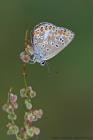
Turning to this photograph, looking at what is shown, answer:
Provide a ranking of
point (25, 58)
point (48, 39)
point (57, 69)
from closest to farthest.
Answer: point (25, 58) < point (48, 39) < point (57, 69)

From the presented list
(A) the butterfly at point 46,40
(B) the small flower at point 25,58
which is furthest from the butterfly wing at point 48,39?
(B) the small flower at point 25,58

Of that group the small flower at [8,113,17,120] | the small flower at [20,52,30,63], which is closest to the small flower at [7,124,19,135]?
the small flower at [8,113,17,120]

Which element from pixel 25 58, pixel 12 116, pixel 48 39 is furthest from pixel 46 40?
pixel 12 116

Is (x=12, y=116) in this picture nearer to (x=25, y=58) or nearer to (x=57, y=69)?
(x=25, y=58)

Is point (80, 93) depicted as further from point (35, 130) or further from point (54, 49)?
point (35, 130)

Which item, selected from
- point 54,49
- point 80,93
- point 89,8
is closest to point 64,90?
point 80,93

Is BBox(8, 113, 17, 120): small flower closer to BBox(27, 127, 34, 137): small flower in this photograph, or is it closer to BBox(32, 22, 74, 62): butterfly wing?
BBox(27, 127, 34, 137): small flower
